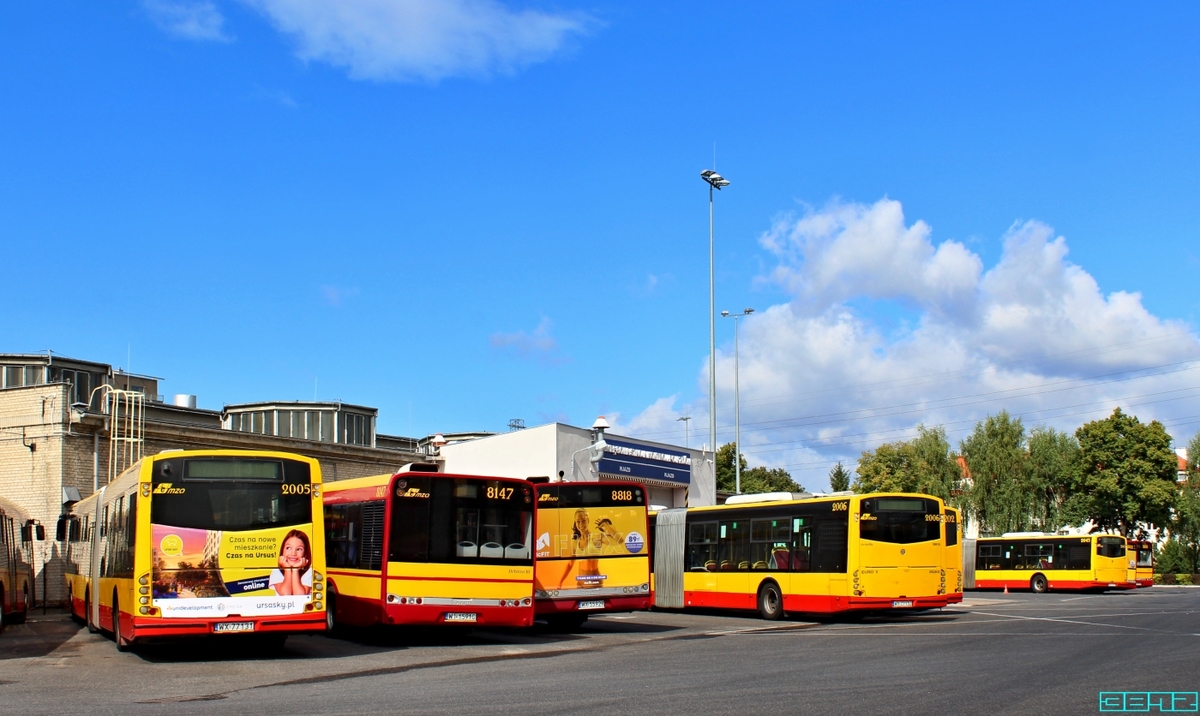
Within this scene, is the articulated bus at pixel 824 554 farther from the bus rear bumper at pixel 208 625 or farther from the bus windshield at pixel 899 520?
the bus rear bumper at pixel 208 625

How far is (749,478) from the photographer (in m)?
101

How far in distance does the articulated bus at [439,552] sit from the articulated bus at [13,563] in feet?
24.1

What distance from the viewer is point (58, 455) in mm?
28344

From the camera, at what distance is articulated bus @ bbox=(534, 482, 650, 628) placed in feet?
68.4

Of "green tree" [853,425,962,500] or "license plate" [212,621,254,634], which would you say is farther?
"green tree" [853,425,962,500]

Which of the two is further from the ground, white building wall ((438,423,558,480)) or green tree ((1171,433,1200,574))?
white building wall ((438,423,558,480))

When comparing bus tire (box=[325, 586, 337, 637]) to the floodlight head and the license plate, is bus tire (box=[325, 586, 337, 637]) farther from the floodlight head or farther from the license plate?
the floodlight head

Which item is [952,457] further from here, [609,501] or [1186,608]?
[609,501]

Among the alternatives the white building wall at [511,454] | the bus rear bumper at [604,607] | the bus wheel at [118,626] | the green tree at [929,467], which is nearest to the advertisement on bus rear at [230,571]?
the bus wheel at [118,626]

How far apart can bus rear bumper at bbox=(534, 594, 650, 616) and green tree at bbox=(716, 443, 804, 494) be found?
2319 inches

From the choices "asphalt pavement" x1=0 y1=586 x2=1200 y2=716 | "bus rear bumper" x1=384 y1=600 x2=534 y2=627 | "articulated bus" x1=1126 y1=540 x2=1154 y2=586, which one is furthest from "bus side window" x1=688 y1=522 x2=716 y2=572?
"articulated bus" x1=1126 y1=540 x2=1154 y2=586

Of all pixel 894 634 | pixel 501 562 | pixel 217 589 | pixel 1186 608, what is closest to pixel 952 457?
pixel 1186 608

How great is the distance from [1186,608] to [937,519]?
10541mm

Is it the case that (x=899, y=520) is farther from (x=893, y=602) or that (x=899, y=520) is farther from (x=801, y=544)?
(x=801, y=544)
